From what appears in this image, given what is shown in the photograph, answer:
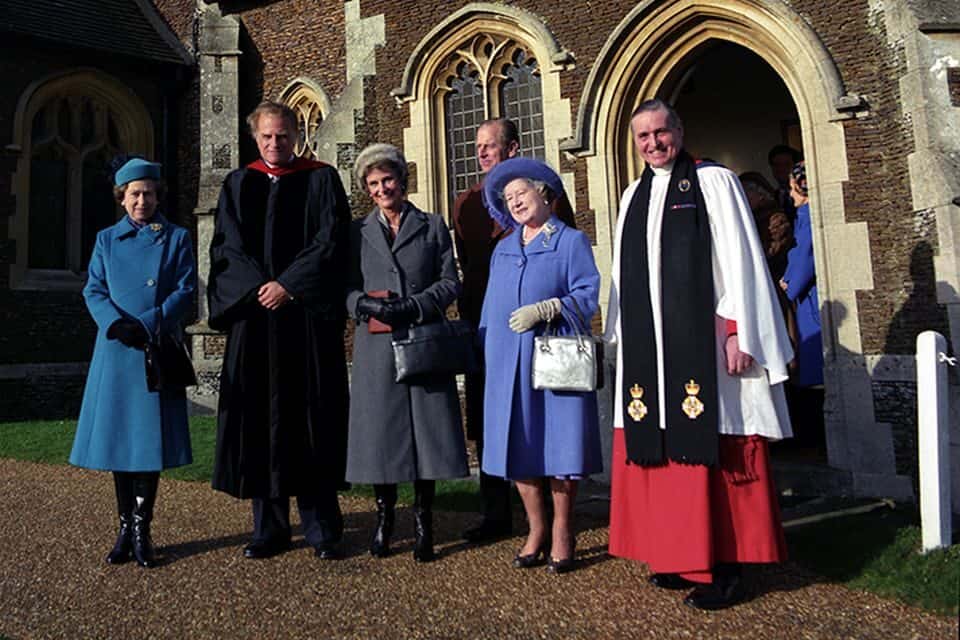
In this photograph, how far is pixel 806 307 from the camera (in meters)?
5.99

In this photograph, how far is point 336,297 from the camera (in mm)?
3863

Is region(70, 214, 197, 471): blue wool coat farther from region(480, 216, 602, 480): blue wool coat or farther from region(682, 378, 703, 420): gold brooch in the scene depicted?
region(682, 378, 703, 420): gold brooch

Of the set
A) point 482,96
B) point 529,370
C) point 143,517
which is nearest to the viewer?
point 529,370

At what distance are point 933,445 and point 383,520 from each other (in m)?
2.80

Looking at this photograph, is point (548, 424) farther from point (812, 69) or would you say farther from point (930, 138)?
point (812, 69)

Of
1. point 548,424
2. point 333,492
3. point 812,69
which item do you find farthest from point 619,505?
point 812,69

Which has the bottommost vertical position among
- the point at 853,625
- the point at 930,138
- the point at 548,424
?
the point at 853,625

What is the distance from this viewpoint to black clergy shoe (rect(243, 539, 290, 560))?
3801mm

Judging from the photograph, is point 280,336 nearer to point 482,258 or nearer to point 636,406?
point 482,258

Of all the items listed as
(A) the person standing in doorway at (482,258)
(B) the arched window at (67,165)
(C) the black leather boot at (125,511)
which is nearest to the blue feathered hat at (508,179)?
(A) the person standing in doorway at (482,258)

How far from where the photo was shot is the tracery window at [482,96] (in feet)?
25.7

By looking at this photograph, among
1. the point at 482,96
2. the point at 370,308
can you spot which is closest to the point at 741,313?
the point at 370,308

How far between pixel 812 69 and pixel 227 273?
4.80 metres

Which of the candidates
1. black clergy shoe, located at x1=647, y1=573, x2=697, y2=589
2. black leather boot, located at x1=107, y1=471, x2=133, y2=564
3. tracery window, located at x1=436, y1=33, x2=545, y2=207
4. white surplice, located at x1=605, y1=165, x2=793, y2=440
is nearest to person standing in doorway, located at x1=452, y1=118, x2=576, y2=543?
white surplice, located at x1=605, y1=165, x2=793, y2=440
